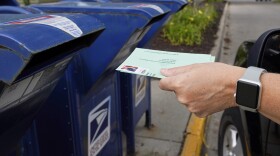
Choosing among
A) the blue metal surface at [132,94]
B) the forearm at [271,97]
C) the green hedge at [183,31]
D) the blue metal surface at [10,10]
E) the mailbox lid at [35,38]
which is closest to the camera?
the mailbox lid at [35,38]

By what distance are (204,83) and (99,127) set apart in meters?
1.27

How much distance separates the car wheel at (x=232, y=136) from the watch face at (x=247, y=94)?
1.23m

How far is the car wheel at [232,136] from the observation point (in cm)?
274

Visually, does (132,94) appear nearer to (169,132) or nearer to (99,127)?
(99,127)

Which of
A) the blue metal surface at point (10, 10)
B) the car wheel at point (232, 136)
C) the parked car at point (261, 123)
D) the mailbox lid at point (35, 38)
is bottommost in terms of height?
the car wheel at point (232, 136)

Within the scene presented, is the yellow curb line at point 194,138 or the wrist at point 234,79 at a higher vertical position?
the wrist at point 234,79

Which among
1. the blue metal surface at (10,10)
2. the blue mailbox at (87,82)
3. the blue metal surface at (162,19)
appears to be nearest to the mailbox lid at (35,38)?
the blue metal surface at (10,10)

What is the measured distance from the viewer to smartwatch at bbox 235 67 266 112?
1453 millimetres

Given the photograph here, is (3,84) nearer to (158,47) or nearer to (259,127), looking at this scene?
(259,127)

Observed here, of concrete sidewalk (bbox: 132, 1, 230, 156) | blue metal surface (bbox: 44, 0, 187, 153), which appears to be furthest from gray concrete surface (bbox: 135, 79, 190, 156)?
blue metal surface (bbox: 44, 0, 187, 153)

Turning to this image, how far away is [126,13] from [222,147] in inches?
63.6

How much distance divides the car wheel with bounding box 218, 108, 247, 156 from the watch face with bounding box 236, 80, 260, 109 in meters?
1.23

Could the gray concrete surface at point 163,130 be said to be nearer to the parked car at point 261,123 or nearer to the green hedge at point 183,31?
the parked car at point 261,123

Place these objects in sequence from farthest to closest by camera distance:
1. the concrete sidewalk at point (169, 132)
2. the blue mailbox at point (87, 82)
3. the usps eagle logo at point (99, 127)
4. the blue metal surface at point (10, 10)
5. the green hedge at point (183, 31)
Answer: the green hedge at point (183, 31)
the concrete sidewalk at point (169, 132)
the usps eagle logo at point (99, 127)
the blue mailbox at point (87, 82)
the blue metal surface at point (10, 10)
